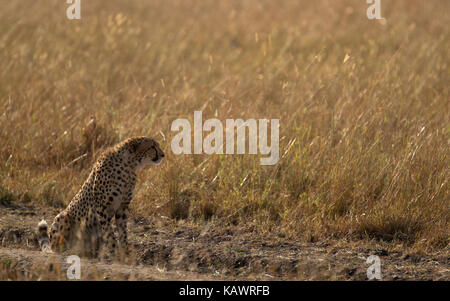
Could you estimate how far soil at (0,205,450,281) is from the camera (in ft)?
12.3

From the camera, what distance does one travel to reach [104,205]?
4113 millimetres

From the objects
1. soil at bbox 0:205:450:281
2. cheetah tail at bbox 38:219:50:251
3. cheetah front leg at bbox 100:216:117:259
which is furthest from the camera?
cheetah tail at bbox 38:219:50:251

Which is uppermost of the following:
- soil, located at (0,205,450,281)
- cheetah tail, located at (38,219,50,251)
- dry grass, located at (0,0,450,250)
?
dry grass, located at (0,0,450,250)

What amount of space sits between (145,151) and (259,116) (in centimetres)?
146

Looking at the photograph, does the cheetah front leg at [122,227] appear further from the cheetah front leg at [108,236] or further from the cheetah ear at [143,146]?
the cheetah ear at [143,146]

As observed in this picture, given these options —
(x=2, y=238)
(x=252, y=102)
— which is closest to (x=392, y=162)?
(x=252, y=102)

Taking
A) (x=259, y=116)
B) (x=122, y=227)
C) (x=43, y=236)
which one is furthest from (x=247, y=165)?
(x=43, y=236)

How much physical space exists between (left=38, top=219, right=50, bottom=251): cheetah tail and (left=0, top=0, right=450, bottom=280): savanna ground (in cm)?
15

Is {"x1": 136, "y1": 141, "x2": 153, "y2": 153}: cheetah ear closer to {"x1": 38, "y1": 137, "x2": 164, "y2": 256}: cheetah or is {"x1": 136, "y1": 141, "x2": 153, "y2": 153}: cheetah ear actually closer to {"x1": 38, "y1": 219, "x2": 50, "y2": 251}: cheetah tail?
{"x1": 38, "y1": 137, "x2": 164, "y2": 256}: cheetah

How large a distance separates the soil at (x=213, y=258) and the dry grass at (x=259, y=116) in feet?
0.54

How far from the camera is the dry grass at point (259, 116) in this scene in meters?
4.66

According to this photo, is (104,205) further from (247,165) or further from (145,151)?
(247,165)

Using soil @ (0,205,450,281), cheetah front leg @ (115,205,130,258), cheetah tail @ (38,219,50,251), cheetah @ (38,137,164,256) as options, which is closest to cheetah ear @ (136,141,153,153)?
cheetah @ (38,137,164,256)
